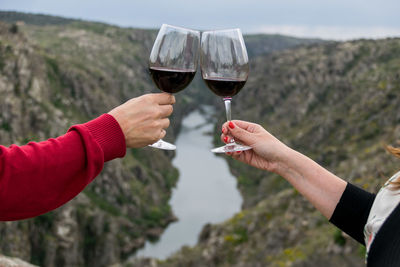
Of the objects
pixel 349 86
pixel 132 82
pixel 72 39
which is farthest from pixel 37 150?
pixel 72 39

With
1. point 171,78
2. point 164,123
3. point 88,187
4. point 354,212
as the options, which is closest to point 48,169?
point 164,123

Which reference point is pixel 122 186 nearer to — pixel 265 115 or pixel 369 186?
pixel 265 115

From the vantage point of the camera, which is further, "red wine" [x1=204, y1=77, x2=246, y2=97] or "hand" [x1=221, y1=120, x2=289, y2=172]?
"hand" [x1=221, y1=120, x2=289, y2=172]

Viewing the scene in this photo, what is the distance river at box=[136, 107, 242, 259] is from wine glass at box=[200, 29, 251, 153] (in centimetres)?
5961

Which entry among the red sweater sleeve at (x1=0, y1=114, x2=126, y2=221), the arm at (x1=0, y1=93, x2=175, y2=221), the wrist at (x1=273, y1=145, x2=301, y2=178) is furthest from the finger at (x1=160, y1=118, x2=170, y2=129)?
the wrist at (x1=273, y1=145, x2=301, y2=178)

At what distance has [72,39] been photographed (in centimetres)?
11900

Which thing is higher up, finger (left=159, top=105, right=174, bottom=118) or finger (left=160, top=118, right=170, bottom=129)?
finger (left=159, top=105, right=174, bottom=118)

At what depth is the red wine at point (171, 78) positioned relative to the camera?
8.08ft

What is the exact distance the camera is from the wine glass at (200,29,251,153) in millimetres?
2555

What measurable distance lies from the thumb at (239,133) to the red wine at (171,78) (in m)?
0.45

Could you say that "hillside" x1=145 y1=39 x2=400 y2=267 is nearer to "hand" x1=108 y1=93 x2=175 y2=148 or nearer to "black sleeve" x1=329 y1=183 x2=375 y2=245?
"black sleeve" x1=329 y1=183 x2=375 y2=245

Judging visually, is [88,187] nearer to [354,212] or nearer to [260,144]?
[260,144]

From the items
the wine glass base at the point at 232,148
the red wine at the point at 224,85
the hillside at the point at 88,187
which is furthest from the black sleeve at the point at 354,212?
the hillside at the point at 88,187

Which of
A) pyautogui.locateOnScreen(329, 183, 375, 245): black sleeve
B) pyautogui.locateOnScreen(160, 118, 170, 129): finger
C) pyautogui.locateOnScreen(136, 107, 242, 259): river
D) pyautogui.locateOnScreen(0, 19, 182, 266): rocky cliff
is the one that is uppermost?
pyautogui.locateOnScreen(160, 118, 170, 129): finger
